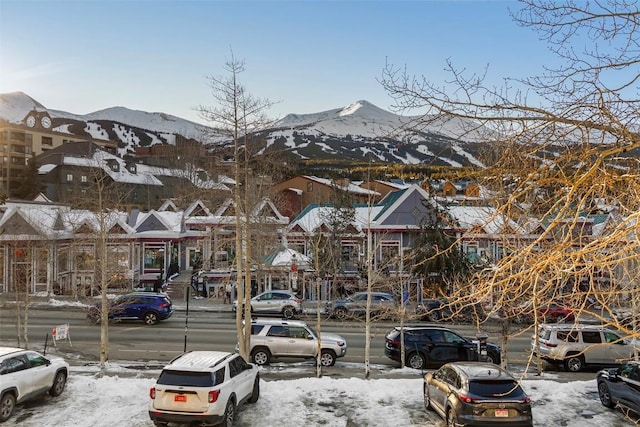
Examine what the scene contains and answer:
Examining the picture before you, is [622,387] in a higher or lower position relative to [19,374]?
lower

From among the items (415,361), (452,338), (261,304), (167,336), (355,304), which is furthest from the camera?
(261,304)

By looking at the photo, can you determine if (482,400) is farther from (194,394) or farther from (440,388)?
(194,394)

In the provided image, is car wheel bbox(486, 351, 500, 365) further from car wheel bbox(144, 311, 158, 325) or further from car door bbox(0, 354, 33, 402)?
car wheel bbox(144, 311, 158, 325)

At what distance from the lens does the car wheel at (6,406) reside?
12406 mm

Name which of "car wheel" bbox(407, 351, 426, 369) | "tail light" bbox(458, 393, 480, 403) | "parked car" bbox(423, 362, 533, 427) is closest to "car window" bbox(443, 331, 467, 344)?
"car wheel" bbox(407, 351, 426, 369)

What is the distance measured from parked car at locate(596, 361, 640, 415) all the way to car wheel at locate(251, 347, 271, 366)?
1141 cm

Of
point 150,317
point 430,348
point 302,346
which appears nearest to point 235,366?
point 302,346

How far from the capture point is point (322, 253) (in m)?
35.9

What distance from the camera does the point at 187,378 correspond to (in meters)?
11.6

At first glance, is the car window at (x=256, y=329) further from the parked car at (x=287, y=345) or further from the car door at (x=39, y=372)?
the car door at (x=39, y=372)

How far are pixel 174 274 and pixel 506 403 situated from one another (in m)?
37.7

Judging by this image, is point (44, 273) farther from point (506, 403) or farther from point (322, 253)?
point (506, 403)

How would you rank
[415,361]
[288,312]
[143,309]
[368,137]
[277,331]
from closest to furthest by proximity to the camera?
1. [368,137]
2. [415,361]
3. [277,331]
4. [143,309]
5. [288,312]

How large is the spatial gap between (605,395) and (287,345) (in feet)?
36.1
